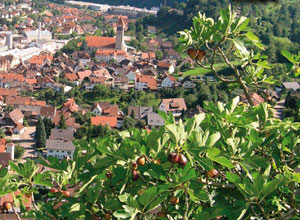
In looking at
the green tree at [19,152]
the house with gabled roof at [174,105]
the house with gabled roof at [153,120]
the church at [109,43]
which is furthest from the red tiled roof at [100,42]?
the green tree at [19,152]

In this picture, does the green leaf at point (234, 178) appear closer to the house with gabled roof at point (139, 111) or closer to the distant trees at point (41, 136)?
the distant trees at point (41, 136)

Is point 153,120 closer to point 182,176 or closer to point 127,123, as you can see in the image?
point 127,123

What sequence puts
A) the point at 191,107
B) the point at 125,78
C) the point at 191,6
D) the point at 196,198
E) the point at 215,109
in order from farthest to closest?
1. the point at 191,6
2. the point at 125,78
3. the point at 191,107
4. the point at 215,109
5. the point at 196,198

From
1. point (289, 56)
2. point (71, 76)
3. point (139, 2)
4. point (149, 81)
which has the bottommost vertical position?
point (71, 76)

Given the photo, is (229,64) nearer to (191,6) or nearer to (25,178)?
(25,178)

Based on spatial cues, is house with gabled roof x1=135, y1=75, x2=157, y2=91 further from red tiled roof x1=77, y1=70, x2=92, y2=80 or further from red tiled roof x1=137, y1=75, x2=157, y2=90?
red tiled roof x1=77, y1=70, x2=92, y2=80

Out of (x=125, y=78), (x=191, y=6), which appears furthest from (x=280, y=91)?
(x=191, y=6)

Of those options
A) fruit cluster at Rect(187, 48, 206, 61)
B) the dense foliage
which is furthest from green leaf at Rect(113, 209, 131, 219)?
fruit cluster at Rect(187, 48, 206, 61)

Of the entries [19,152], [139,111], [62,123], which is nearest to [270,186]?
[19,152]
